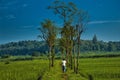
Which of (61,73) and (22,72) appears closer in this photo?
(61,73)

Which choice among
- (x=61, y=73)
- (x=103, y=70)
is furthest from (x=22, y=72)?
(x=103, y=70)

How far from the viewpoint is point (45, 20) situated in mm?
79812

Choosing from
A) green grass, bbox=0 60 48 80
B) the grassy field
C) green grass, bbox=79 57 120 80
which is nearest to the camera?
green grass, bbox=79 57 120 80

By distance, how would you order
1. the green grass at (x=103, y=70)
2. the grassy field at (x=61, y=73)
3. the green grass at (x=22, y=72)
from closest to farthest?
the green grass at (x=103, y=70) < the grassy field at (x=61, y=73) < the green grass at (x=22, y=72)

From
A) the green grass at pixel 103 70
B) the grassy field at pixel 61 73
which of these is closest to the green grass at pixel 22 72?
the grassy field at pixel 61 73

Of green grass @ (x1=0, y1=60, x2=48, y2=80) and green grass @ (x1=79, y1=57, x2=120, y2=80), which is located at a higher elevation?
green grass @ (x1=79, y1=57, x2=120, y2=80)

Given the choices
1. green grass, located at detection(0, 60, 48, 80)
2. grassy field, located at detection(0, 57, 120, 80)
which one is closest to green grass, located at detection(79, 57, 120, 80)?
grassy field, located at detection(0, 57, 120, 80)

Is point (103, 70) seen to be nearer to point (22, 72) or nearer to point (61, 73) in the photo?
point (61, 73)

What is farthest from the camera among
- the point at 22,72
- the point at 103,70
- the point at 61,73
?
the point at 22,72

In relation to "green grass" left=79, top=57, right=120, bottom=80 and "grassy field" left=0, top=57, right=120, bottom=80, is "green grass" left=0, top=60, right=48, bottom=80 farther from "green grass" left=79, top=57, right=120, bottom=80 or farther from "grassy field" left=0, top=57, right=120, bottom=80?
"green grass" left=79, top=57, right=120, bottom=80

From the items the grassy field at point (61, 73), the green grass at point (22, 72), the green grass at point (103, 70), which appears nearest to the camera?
the green grass at point (103, 70)

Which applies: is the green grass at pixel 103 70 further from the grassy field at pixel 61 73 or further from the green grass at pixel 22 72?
the green grass at pixel 22 72

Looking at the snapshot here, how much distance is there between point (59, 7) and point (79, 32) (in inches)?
398

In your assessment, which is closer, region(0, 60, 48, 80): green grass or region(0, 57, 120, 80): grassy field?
Answer: region(0, 57, 120, 80): grassy field
